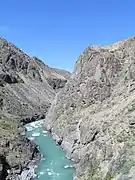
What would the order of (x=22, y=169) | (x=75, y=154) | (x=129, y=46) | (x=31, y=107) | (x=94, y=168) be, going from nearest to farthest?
(x=94, y=168) → (x=22, y=169) → (x=75, y=154) → (x=129, y=46) → (x=31, y=107)

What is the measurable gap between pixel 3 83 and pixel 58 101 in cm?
3683

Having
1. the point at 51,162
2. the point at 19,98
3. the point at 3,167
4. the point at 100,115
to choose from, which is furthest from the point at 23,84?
the point at 3,167

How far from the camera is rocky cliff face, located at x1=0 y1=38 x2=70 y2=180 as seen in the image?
70.7 meters

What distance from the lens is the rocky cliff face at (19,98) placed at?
70725 mm

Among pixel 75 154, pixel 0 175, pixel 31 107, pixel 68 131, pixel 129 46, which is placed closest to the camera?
pixel 0 175

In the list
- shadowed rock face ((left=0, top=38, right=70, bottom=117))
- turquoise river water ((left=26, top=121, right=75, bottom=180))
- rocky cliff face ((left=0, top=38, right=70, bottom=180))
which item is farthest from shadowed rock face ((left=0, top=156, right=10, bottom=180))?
shadowed rock face ((left=0, top=38, right=70, bottom=117))

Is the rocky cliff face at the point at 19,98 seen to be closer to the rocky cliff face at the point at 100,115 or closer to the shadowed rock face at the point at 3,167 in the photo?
the shadowed rock face at the point at 3,167

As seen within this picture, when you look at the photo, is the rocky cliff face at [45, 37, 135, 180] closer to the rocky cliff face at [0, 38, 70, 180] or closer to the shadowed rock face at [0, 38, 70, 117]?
the rocky cliff face at [0, 38, 70, 180]

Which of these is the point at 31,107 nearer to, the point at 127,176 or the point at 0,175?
the point at 0,175

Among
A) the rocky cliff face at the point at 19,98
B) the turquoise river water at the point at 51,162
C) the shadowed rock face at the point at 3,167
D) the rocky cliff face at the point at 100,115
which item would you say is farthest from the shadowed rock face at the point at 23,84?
the shadowed rock face at the point at 3,167

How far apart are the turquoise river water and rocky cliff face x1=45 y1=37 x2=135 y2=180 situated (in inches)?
68.6

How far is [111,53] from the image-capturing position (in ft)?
293

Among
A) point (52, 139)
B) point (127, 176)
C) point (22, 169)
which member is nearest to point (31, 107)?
point (52, 139)

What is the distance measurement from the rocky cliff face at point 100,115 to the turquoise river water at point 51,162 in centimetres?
174
